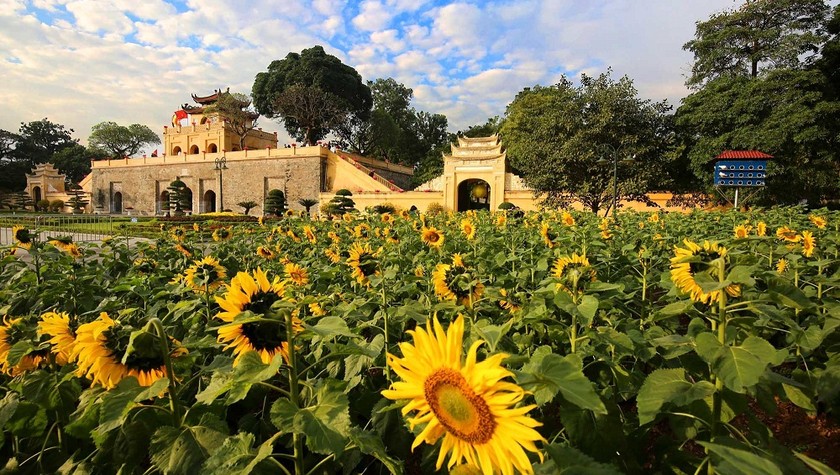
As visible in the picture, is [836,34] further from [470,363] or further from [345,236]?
[470,363]

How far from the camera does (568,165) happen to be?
52.7 feet

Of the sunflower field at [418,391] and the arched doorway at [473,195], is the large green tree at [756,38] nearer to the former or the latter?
the arched doorway at [473,195]

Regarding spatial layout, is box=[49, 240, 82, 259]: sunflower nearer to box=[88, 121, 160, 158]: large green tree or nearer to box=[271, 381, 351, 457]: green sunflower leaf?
box=[271, 381, 351, 457]: green sunflower leaf

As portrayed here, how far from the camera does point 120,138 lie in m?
48.6

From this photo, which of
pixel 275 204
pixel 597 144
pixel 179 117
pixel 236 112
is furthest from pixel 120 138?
pixel 597 144

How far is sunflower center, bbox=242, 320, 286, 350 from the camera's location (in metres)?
0.95

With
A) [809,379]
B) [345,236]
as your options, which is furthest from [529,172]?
[809,379]

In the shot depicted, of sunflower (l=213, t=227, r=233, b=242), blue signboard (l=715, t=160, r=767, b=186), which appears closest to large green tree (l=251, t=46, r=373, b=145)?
blue signboard (l=715, t=160, r=767, b=186)

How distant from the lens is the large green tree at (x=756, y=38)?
14.8 m

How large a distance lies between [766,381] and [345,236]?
3801 millimetres

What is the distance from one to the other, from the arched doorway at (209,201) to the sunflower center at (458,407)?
34.4m

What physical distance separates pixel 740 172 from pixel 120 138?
57.4 m

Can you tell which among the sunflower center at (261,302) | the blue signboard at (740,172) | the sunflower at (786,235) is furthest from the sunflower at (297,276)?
the blue signboard at (740,172)

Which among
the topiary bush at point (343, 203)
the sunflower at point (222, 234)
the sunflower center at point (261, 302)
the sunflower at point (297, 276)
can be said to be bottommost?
the sunflower at point (297, 276)
